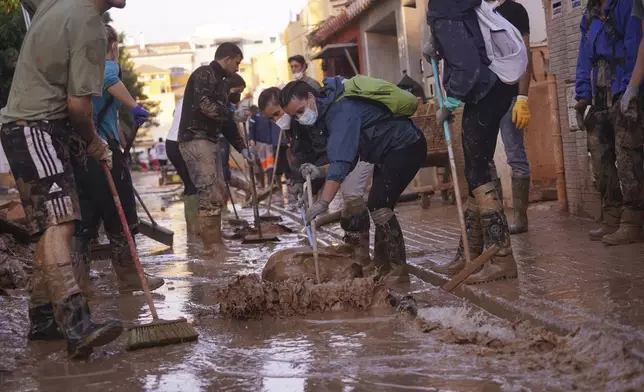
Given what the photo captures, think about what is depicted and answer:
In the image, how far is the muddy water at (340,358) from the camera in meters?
3.93

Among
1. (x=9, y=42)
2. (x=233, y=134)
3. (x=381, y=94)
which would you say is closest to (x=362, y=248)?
(x=381, y=94)

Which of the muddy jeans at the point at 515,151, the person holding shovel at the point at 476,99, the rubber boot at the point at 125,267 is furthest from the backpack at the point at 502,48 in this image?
the rubber boot at the point at 125,267

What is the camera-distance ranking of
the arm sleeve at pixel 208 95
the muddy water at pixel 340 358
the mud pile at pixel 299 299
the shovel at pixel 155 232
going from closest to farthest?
the muddy water at pixel 340 358 → the mud pile at pixel 299 299 → the shovel at pixel 155 232 → the arm sleeve at pixel 208 95

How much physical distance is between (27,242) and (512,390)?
6.62m

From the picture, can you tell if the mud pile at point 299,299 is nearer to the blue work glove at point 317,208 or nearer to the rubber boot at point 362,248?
the blue work glove at point 317,208

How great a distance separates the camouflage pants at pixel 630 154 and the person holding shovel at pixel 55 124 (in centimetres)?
370

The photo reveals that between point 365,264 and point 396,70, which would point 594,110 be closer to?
point 365,264

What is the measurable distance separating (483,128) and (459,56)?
49 centimetres

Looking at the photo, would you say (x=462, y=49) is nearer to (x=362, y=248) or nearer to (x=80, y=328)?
(x=362, y=248)

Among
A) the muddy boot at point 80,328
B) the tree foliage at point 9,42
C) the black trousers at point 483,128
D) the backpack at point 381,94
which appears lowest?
the muddy boot at point 80,328

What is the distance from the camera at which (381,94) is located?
6.64m

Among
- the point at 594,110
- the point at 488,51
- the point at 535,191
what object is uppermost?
the point at 488,51

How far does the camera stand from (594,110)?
24.4 ft

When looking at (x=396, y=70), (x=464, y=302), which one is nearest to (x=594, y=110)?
(x=464, y=302)
